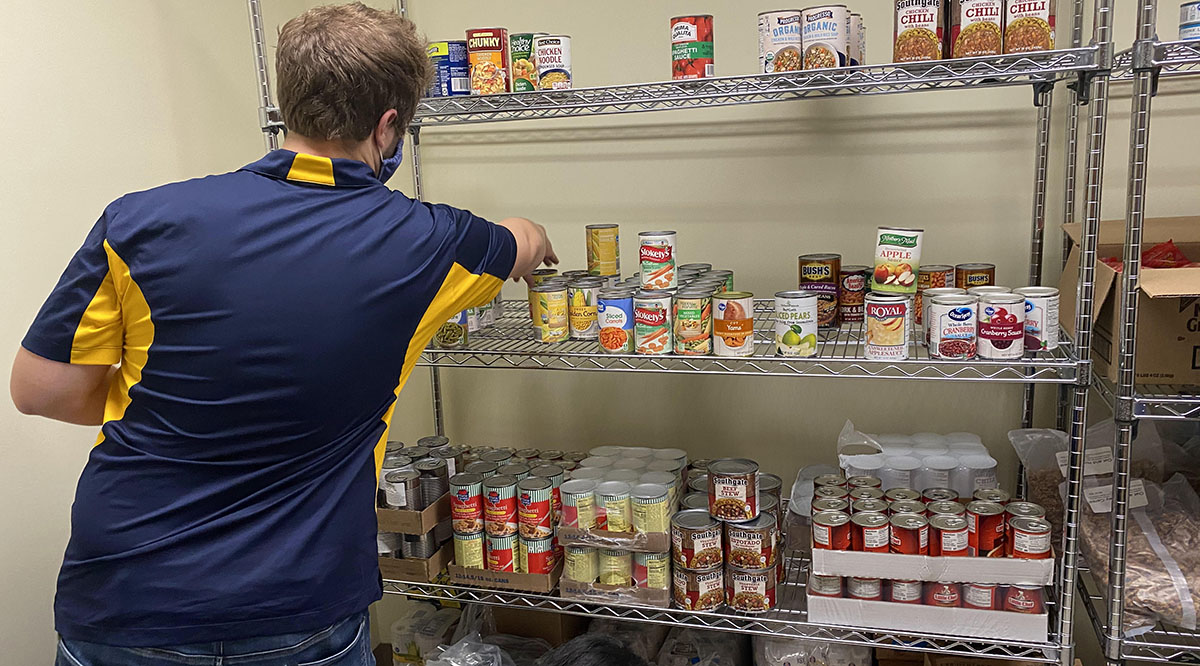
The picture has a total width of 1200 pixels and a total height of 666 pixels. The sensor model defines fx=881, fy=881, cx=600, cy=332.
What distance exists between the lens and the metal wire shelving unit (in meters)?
1.44

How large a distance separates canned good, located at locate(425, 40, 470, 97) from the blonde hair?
0.44 m

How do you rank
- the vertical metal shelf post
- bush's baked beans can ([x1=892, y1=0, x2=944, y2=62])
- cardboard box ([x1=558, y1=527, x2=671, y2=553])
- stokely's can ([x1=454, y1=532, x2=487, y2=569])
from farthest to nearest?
1. stokely's can ([x1=454, y1=532, x2=487, y2=569])
2. cardboard box ([x1=558, y1=527, x2=671, y2=553])
3. bush's baked beans can ([x1=892, y1=0, x2=944, y2=62])
4. the vertical metal shelf post

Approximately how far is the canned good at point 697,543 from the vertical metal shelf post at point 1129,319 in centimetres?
66

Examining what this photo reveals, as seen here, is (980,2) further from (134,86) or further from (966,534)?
(134,86)

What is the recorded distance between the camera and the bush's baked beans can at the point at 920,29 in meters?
1.47

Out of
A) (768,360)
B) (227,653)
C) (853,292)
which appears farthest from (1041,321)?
(227,653)

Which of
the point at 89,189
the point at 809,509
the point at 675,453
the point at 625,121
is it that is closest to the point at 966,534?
the point at 809,509

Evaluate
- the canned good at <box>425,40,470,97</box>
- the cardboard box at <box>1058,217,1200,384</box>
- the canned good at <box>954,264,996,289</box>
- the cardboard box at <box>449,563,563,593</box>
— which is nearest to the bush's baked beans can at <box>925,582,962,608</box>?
the cardboard box at <box>1058,217,1200,384</box>

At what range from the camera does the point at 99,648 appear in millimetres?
1240

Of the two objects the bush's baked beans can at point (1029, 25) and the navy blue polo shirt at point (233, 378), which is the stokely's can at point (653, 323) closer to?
the navy blue polo shirt at point (233, 378)

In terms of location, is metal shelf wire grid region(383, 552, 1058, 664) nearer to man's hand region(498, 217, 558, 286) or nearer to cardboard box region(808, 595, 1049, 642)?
cardboard box region(808, 595, 1049, 642)

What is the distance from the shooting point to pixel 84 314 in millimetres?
1149

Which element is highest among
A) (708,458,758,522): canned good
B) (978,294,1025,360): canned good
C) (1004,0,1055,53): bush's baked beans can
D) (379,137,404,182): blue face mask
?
(1004,0,1055,53): bush's baked beans can

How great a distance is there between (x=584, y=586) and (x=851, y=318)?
74 centimetres
